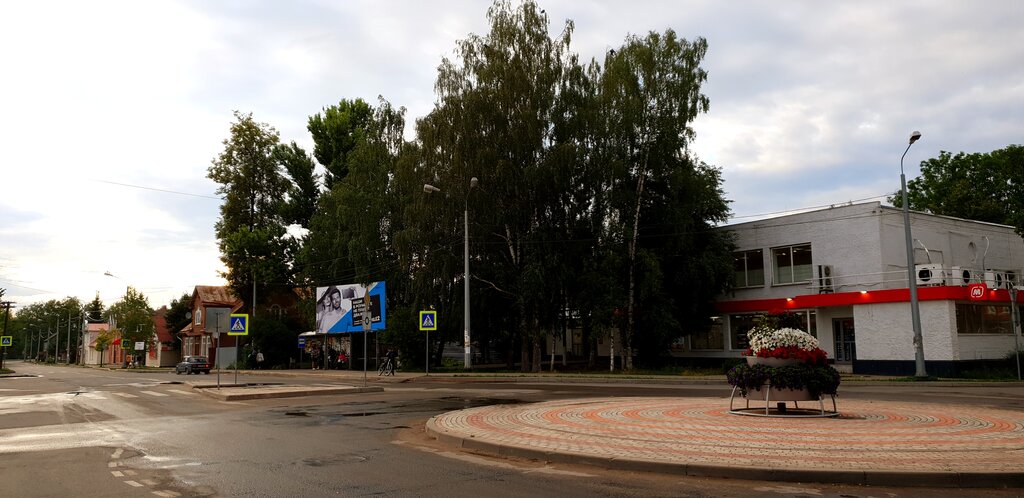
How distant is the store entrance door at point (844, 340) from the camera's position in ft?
108

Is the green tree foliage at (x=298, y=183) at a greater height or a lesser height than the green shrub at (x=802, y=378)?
greater

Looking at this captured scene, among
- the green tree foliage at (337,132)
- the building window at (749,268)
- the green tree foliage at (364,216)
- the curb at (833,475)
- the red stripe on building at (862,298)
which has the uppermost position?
the green tree foliage at (337,132)

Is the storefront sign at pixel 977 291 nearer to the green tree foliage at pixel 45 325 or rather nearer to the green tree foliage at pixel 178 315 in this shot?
the green tree foliage at pixel 178 315

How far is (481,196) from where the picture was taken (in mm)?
35750

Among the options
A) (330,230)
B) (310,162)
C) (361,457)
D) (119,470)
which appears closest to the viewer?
(119,470)

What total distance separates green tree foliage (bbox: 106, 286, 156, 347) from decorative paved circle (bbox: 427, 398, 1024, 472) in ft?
221

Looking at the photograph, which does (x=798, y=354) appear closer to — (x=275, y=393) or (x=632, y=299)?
(x=275, y=393)

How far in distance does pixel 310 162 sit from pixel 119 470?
50.3m

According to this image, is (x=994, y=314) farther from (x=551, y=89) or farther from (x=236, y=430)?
(x=236, y=430)

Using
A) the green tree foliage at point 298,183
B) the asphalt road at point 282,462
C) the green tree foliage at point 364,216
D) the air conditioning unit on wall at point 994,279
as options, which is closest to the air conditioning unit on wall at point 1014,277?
the air conditioning unit on wall at point 994,279

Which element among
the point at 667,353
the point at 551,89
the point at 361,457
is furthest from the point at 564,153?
the point at 361,457

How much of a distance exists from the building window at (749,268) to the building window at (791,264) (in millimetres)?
719

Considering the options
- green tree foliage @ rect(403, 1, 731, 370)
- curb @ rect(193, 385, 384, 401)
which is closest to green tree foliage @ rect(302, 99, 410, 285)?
green tree foliage @ rect(403, 1, 731, 370)

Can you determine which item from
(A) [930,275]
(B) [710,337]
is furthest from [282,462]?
(B) [710,337]
